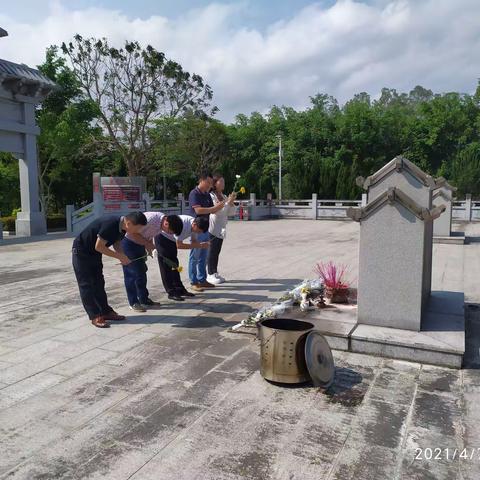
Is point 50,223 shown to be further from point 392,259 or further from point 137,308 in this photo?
point 392,259

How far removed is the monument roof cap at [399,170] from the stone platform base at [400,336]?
1331 millimetres

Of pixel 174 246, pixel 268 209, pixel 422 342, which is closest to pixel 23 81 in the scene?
pixel 174 246

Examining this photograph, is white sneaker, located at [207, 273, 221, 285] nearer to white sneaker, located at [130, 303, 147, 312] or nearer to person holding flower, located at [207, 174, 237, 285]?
person holding flower, located at [207, 174, 237, 285]

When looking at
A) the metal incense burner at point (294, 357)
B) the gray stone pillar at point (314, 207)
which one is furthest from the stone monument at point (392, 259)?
the gray stone pillar at point (314, 207)

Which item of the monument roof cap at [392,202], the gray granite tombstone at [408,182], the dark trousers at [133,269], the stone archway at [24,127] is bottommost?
the dark trousers at [133,269]

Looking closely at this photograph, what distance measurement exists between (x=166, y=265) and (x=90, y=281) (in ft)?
4.50

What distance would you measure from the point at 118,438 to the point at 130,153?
2338 cm

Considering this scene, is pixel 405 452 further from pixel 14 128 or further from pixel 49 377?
pixel 14 128

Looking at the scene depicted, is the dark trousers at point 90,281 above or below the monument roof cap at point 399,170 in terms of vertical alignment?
below

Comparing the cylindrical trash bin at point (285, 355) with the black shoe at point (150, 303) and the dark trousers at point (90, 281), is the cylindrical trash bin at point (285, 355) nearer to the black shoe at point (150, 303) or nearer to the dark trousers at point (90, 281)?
the dark trousers at point (90, 281)

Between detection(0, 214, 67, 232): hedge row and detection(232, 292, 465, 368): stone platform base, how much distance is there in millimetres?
18747

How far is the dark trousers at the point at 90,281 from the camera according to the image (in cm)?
485

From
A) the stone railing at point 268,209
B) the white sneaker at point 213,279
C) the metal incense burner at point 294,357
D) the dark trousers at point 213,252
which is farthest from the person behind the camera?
the stone railing at point 268,209

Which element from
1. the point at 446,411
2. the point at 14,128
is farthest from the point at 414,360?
the point at 14,128
